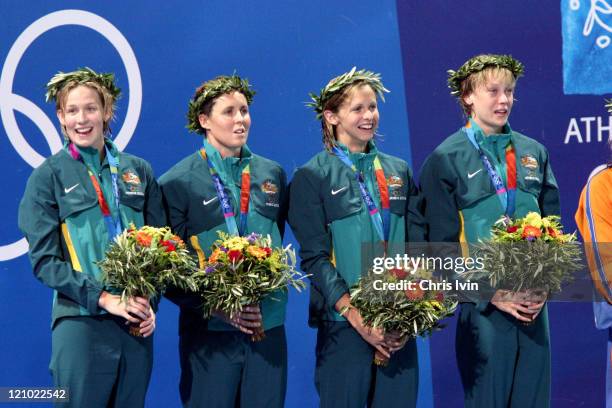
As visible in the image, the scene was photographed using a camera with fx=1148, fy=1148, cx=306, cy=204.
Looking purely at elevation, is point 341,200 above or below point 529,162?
below

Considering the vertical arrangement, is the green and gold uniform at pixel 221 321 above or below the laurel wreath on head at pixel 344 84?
below

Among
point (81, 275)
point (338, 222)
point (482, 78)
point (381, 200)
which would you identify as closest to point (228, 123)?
point (338, 222)

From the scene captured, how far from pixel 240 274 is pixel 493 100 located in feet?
5.23

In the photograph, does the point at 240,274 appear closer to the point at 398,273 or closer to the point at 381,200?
the point at 398,273

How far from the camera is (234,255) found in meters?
5.31

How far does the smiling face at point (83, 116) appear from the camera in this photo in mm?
5582

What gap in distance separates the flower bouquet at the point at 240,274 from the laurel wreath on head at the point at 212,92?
848 millimetres

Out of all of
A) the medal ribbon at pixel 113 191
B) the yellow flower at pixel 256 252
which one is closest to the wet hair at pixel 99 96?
the medal ribbon at pixel 113 191

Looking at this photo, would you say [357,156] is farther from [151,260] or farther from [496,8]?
[496,8]

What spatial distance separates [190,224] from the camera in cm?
574

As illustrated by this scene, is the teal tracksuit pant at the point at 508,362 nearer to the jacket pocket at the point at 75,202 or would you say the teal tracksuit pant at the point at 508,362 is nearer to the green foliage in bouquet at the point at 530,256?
the green foliage in bouquet at the point at 530,256

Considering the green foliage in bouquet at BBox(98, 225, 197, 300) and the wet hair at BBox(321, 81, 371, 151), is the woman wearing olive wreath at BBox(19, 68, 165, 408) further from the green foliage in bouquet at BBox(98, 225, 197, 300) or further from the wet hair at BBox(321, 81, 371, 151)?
the wet hair at BBox(321, 81, 371, 151)

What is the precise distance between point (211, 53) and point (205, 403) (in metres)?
2.31

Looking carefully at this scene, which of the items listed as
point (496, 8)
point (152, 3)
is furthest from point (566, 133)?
point (152, 3)
